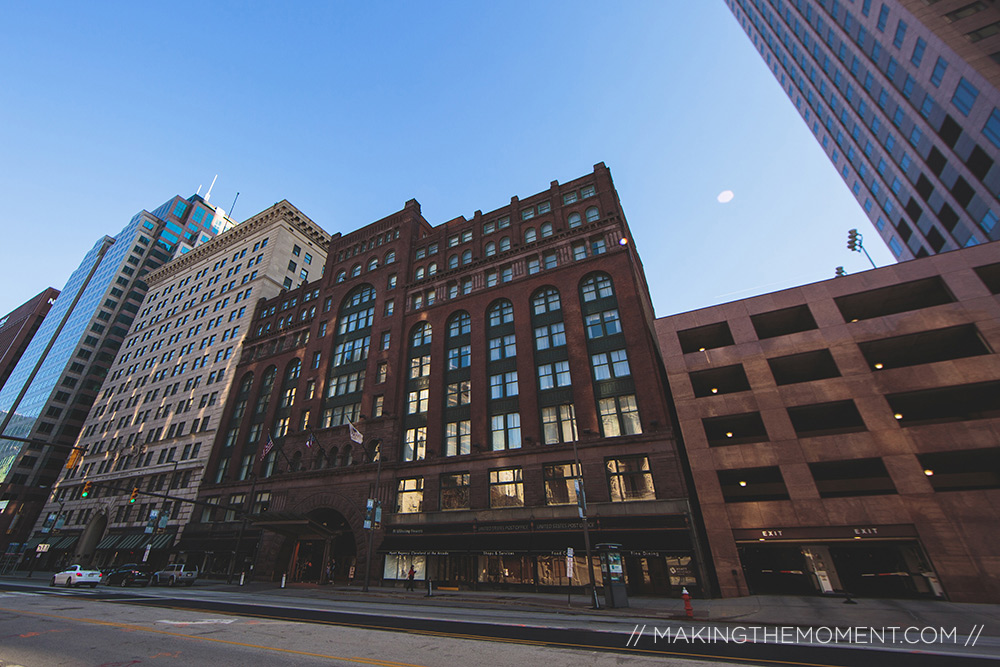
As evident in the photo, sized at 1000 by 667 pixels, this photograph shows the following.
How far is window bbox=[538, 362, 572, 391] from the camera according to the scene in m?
33.0

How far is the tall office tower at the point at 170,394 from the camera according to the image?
168ft

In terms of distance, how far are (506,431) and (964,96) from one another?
47963mm

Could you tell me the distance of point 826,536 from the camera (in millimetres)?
23141

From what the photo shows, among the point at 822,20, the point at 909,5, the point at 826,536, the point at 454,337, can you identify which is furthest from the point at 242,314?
the point at 822,20

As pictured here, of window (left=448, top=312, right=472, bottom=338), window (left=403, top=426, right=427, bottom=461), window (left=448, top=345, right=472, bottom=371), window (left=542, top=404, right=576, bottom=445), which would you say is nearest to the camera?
window (left=542, top=404, right=576, bottom=445)

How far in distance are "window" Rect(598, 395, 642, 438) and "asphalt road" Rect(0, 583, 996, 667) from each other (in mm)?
14776

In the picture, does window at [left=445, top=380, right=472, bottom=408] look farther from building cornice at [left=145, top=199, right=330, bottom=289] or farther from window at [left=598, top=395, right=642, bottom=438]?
building cornice at [left=145, top=199, right=330, bottom=289]

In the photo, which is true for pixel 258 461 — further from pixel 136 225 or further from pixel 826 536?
pixel 136 225

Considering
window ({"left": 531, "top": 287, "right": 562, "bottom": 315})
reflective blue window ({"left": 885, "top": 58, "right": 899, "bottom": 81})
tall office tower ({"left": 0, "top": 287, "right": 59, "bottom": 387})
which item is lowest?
window ({"left": 531, "top": 287, "right": 562, "bottom": 315})

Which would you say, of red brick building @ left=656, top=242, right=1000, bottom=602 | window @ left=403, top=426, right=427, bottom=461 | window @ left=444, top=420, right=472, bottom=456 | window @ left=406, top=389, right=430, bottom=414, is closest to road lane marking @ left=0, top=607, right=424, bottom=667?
red brick building @ left=656, top=242, right=1000, bottom=602

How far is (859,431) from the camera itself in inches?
998

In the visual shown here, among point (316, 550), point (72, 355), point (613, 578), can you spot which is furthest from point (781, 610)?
point (72, 355)

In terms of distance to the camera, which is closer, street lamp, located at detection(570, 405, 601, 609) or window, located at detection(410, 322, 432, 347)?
street lamp, located at detection(570, 405, 601, 609)

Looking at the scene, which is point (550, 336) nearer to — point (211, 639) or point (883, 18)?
point (211, 639)
